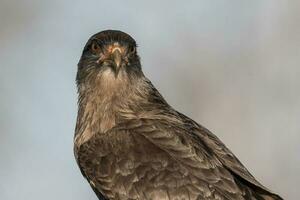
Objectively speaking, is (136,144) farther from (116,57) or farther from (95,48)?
(95,48)

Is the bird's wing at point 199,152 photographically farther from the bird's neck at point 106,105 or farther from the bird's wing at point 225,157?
the bird's neck at point 106,105

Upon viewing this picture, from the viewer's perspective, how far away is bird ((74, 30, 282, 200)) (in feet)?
54.2

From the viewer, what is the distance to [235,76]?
2550cm

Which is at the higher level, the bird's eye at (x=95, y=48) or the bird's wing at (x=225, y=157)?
the bird's eye at (x=95, y=48)

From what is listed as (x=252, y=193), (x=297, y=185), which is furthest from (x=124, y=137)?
(x=297, y=185)

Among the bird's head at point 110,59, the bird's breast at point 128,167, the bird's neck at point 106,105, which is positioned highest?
the bird's head at point 110,59

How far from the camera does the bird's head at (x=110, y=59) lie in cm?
1748

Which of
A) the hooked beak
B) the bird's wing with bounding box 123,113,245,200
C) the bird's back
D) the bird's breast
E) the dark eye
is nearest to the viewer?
the bird's wing with bounding box 123,113,245,200

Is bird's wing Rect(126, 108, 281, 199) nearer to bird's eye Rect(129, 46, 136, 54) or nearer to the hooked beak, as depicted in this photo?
the hooked beak

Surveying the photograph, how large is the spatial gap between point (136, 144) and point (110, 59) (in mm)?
1100

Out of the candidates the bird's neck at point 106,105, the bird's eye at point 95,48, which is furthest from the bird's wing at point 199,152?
the bird's eye at point 95,48

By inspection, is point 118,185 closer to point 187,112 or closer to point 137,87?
point 137,87

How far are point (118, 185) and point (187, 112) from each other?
7.63m

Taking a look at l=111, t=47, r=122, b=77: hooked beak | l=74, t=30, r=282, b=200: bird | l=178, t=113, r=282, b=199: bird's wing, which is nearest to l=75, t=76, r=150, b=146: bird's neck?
l=74, t=30, r=282, b=200: bird
